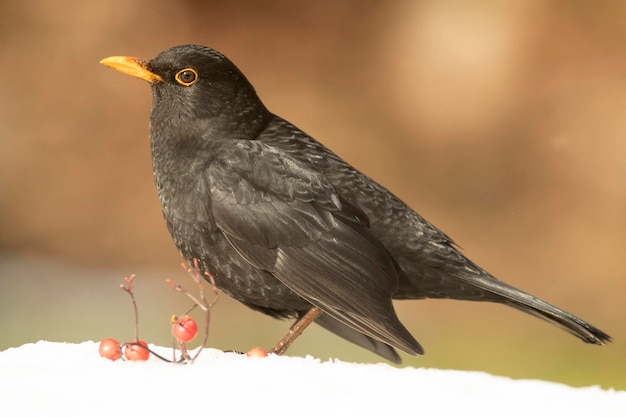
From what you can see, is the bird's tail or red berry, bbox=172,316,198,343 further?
the bird's tail

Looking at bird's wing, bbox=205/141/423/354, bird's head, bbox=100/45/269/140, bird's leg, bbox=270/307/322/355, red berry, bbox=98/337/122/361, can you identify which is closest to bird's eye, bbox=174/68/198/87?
bird's head, bbox=100/45/269/140

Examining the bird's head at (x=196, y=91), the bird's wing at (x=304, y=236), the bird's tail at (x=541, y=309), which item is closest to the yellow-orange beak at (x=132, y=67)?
the bird's head at (x=196, y=91)

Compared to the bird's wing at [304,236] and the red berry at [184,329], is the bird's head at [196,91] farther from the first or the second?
the red berry at [184,329]

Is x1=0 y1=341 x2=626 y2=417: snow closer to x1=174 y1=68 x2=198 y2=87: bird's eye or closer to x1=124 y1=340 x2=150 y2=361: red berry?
x1=124 y1=340 x2=150 y2=361: red berry

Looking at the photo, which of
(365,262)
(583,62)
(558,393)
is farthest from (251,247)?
(583,62)

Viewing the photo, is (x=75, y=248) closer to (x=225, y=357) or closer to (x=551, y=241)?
(x=551, y=241)

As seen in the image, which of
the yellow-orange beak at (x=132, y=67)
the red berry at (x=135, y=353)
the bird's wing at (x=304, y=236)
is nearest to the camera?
the red berry at (x=135, y=353)

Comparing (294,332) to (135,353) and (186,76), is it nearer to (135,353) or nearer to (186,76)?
(135,353)
